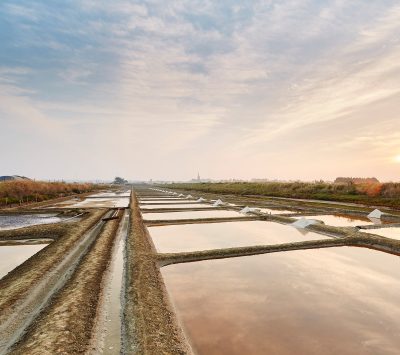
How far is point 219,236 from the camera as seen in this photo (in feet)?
52.5

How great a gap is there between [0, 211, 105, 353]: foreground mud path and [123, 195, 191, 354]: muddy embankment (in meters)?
2.02

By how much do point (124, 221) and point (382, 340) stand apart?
56.6 ft

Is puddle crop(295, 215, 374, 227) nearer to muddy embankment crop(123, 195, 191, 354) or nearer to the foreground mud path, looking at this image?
muddy embankment crop(123, 195, 191, 354)

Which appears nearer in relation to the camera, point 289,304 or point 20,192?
point 289,304

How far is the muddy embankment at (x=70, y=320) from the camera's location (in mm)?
5133

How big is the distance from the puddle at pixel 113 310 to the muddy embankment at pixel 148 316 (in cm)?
16

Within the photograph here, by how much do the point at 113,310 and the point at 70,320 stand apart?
100cm

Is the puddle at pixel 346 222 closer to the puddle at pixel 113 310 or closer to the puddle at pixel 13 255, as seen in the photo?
the puddle at pixel 113 310

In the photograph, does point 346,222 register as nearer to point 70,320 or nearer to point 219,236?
point 219,236

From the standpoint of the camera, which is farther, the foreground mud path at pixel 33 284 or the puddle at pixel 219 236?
the puddle at pixel 219 236

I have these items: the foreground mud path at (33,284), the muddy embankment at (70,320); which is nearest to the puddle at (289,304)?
the muddy embankment at (70,320)

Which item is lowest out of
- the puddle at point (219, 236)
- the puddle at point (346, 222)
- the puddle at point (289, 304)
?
the puddle at point (289, 304)

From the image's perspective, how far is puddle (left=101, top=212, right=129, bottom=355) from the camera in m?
5.34

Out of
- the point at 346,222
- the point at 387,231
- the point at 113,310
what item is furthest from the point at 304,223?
the point at 113,310
